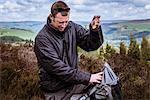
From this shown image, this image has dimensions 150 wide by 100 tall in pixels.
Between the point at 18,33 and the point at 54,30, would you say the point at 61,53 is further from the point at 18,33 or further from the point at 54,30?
the point at 18,33

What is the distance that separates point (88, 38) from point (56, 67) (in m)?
0.49

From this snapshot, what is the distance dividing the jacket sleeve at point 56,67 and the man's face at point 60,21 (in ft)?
0.52

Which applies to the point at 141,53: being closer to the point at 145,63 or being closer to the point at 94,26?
the point at 145,63

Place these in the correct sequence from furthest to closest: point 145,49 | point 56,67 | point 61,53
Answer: point 145,49 < point 61,53 < point 56,67

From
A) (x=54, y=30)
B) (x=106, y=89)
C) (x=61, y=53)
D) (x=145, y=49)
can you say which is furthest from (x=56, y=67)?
(x=145, y=49)

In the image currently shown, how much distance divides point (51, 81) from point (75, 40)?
1.46 feet

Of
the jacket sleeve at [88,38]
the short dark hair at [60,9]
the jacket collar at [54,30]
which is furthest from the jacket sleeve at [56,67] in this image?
the jacket sleeve at [88,38]

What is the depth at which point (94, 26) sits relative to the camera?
14.9 ft

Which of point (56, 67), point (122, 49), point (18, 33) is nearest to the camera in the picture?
point (56, 67)

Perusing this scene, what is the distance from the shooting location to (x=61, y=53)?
4.52 metres

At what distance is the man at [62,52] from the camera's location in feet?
14.4

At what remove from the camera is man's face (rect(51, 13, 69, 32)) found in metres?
4.38

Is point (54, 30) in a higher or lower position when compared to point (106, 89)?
higher

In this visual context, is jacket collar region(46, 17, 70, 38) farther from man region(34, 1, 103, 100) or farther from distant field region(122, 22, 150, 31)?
distant field region(122, 22, 150, 31)
